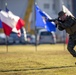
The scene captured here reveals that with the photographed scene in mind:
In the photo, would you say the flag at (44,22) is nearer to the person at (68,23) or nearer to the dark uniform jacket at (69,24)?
the person at (68,23)

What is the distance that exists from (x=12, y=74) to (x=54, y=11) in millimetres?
54709

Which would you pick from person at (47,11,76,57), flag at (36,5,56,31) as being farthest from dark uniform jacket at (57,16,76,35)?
flag at (36,5,56,31)

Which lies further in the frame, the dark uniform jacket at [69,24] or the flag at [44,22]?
the flag at [44,22]

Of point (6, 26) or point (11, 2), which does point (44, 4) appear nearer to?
point (11, 2)

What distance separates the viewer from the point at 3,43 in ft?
131

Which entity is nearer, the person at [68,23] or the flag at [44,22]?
the person at [68,23]

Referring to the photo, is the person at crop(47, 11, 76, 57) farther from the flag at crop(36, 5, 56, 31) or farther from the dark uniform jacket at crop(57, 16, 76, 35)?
the flag at crop(36, 5, 56, 31)

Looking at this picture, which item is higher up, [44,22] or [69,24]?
[69,24]

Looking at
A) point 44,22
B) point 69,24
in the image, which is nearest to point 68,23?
point 69,24

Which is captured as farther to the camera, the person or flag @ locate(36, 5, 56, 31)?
flag @ locate(36, 5, 56, 31)

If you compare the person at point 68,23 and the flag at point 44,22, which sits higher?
the person at point 68,23

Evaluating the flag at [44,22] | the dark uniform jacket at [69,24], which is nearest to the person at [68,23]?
the dark uniform jacket at [69,24]

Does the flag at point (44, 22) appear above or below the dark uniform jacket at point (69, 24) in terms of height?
below

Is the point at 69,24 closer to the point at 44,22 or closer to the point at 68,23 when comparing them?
the point at 68,23
